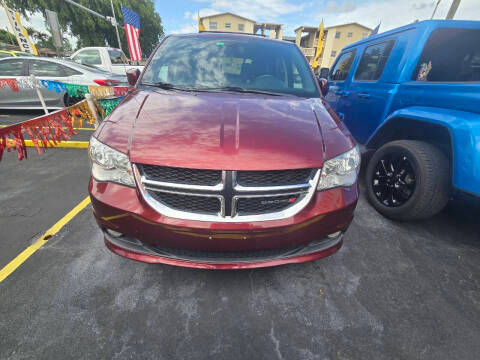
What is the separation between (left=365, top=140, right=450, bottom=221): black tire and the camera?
2025 millimetres

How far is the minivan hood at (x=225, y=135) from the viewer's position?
1.21 m

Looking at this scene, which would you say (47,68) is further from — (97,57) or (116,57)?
(116,57)

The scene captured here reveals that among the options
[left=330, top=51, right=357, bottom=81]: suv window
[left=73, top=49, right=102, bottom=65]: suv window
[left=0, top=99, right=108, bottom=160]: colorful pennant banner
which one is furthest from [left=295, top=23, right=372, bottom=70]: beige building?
[left=0, top=99, right=108, bottom=160]: colorful pennant banner

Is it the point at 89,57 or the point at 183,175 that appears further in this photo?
the point at 89,57

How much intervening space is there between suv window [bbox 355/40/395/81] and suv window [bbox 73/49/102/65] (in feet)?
30.7

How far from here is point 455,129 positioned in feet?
5.82

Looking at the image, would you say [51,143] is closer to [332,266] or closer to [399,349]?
[332,266]

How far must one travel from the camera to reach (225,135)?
131 cm

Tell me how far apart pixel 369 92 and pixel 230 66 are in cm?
207

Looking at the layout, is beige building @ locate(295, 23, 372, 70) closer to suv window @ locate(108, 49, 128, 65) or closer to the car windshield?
suv window @ locate(108, 49, 128, 65)

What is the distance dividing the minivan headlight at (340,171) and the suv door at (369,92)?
6.07ft

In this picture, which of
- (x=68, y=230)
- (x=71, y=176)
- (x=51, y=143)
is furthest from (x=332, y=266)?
(x=51, y=143)

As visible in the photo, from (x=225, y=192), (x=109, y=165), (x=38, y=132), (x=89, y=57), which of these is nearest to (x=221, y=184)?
(x=225, y=192)

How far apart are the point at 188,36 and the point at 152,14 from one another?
36.3m
